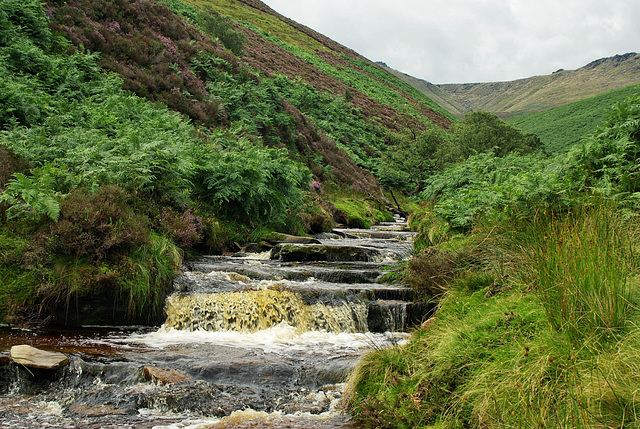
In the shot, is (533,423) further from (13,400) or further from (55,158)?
(55,158)

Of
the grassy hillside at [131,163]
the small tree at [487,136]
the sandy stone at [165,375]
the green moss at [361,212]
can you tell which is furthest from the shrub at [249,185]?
the small tree at [487,136]

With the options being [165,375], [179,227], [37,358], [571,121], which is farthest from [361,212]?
[571,121]

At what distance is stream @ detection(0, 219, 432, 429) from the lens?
374 centimetres

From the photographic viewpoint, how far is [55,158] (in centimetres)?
811

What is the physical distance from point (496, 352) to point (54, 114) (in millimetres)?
11032

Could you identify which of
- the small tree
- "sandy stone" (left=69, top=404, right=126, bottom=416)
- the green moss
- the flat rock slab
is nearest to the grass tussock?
"sandy stone" (left=69, top=404, right=126, bottom=416)

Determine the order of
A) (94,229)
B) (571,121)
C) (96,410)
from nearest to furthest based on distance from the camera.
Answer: (96,410) < (94,229) < (571,121)

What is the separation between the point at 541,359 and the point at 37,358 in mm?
4479

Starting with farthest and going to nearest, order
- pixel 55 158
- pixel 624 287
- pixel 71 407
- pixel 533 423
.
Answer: pixel 55 158 → pixel 71 407 → pixel 624 287 → pixel 533 423

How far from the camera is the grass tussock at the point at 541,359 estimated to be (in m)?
2.47

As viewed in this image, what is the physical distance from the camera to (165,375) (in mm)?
4266

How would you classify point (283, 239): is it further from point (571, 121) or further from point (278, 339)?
point (571, 121)

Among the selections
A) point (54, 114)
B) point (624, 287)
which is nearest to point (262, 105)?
point (54, 114)

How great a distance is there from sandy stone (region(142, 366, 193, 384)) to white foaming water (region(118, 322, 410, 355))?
1.14 metres
